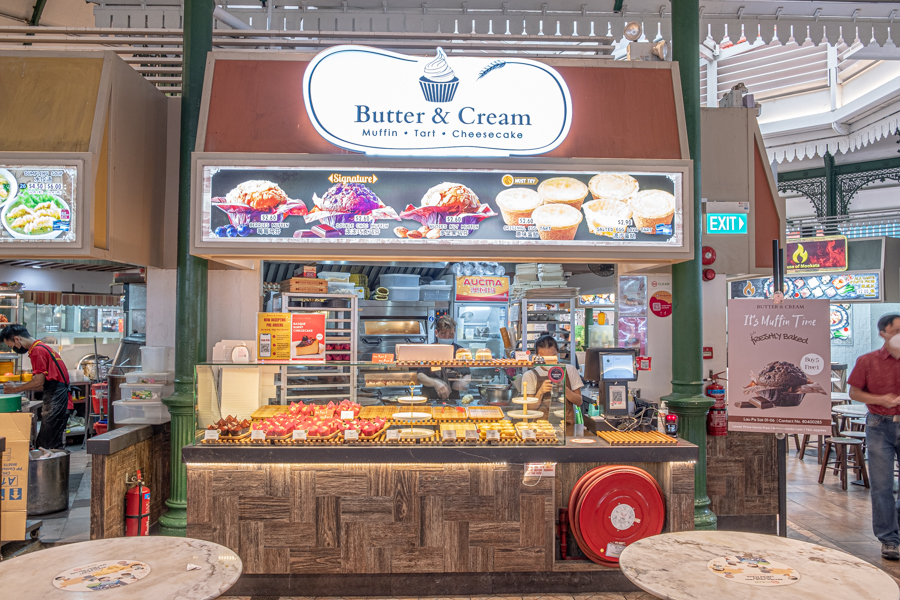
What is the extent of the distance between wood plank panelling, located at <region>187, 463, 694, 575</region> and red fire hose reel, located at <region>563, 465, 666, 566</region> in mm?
447

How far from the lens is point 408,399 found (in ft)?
15.9

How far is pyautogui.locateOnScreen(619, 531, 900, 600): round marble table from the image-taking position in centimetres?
238

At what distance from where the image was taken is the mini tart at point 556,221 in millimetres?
4797

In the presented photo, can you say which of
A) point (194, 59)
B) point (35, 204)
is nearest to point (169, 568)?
point (35, 204)

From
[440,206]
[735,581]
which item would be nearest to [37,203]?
[440,206]

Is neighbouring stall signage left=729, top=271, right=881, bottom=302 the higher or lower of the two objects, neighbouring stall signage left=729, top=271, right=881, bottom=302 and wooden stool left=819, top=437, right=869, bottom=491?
the higher

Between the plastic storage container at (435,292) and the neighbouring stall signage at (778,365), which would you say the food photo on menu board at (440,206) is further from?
the plastic storage container at (435,292)

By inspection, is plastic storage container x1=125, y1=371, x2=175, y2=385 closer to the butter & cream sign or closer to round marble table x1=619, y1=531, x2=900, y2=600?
the butter & cream sign

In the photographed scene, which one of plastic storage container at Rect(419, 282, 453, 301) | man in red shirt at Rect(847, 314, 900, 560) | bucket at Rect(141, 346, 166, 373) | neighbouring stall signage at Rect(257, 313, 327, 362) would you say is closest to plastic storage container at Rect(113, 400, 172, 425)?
bucket at Rect(141, 346, 166, 373)

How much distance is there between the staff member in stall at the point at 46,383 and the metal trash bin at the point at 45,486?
5.29ft

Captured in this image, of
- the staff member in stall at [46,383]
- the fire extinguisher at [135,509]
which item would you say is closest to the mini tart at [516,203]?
the fire extinguisher at [135,509]

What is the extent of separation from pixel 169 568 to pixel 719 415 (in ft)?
15.6

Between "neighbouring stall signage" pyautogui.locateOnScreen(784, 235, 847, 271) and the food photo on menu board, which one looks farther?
"neighbouring stall signage" pyautogui.locateOnScreen(784, 235, 847, 271)

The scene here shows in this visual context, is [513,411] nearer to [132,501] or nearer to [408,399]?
[408,399]
